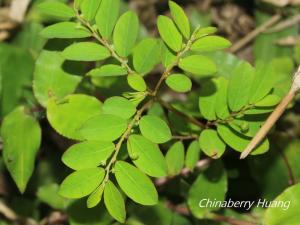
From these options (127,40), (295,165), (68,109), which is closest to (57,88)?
(68,109)

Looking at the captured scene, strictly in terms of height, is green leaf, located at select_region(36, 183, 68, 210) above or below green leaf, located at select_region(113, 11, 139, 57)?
below

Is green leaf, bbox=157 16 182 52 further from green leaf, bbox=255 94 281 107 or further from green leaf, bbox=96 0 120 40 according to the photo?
green leaf, bbox=255 94 281 107

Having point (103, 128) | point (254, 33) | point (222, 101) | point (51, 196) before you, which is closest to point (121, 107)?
point (103, 128)

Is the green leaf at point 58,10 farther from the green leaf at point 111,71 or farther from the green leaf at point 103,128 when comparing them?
the green leaf at point 103,128

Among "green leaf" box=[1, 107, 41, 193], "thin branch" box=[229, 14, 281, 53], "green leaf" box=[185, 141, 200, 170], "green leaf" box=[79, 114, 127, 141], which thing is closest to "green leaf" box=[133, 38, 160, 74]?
"green leaf" box=[79, 114, 127, 141]

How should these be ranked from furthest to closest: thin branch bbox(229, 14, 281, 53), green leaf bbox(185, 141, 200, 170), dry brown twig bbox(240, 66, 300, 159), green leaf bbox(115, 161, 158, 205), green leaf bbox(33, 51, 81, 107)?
thin branch bbox(229, 14, 281, 53) < green leaf bbox(33, 51, 81, 107) < green leaf bbox(185, 141, 200, 170) < dry brown twig bbox(240, 66, 300, 159) < green leaf bbox(115, 161, 158, 205)

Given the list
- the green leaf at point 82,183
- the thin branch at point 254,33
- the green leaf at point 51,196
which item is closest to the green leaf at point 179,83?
the green leaf at point 82,183
